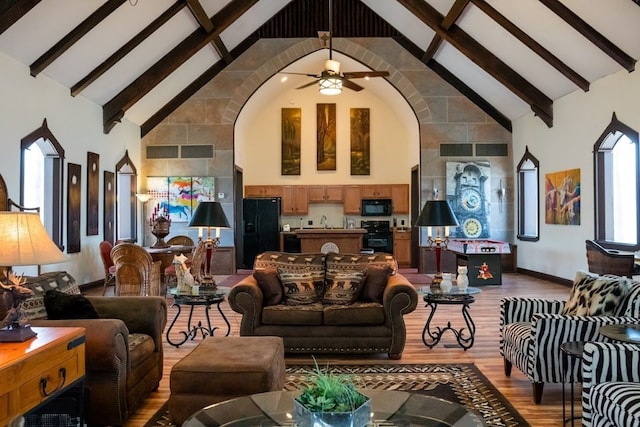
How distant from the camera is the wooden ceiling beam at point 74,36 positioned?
280 inches

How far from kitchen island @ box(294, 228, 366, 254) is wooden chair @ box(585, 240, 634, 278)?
16.9ft

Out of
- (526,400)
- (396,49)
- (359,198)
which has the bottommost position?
(526,400)

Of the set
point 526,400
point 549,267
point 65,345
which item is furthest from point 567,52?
point 65,345

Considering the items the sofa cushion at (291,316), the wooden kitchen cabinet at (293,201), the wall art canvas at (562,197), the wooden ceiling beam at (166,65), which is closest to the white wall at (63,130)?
the wooden ceiling beam at (166,65)

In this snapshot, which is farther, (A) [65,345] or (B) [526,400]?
(B) [526,400]

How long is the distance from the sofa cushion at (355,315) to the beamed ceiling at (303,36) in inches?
187

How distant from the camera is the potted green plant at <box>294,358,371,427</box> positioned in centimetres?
215

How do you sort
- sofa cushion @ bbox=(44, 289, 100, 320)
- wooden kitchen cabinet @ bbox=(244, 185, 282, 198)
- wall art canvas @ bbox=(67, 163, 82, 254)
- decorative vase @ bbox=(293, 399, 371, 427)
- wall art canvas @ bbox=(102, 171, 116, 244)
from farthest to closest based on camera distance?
wooden kitchen cabinet @ bbox=(244, 185, 282, 198) < wall art canvas @ bbox=(102, 171, 116, 244) < wall art canvas @ bbox=(67, 163, 82, 254) < sofa cushion @ bbox=(44, 289, 100, 320) < decorative vase @ bbox=(293, 399, 371, 427)

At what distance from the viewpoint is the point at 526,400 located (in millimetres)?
3814

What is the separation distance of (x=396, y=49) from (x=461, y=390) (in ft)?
29.4

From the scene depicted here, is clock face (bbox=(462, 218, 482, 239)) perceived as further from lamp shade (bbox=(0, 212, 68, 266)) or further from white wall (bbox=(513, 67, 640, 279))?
lamp shade (bbox=(0, 212, 68, 266))

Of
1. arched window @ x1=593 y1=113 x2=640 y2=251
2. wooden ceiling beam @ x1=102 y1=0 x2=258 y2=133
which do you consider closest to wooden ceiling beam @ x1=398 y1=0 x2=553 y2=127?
arched window @ x1=593 y1=113 x2=640 y2=251

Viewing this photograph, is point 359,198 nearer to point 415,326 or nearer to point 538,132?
point 538,132

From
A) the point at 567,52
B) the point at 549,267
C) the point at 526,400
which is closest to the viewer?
the point at 526,400
